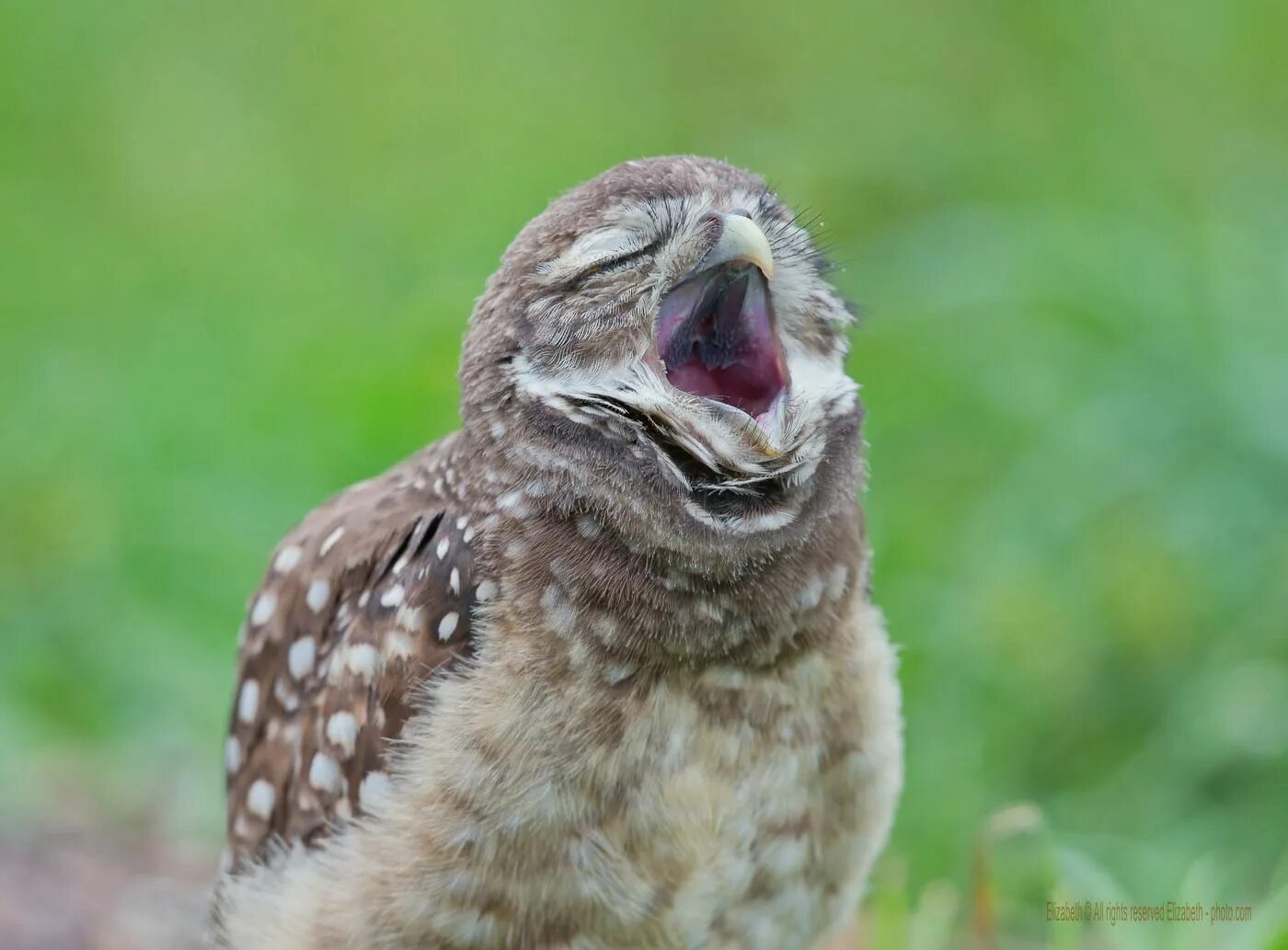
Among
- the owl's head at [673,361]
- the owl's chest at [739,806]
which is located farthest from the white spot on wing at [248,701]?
the owl's chest at [739,806]

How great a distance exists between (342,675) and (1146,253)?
3497mm

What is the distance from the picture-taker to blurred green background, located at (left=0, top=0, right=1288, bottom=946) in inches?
188

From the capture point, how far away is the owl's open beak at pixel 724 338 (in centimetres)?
304

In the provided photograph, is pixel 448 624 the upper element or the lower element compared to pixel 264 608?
lower

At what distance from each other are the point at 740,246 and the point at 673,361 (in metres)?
0.30

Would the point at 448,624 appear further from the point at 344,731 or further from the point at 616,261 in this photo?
the point at 616,261

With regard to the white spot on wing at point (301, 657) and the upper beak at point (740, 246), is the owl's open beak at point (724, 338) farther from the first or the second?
the white spot on wing at point (301, 657)

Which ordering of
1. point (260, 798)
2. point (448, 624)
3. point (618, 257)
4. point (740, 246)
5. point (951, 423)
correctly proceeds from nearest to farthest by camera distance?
point (740, 246), point (618, 257), point (448, 624), point (260, 798), point (951, 423)

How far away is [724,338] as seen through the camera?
313 centimetres

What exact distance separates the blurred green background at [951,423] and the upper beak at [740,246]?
588 mm

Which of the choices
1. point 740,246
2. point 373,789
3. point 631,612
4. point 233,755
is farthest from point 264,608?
point 740,246

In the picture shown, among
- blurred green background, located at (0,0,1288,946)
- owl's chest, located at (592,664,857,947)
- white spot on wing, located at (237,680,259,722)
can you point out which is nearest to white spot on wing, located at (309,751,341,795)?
white spot on wing, located at (237,680,259,722)

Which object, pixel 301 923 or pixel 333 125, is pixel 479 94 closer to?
pixel 333 125

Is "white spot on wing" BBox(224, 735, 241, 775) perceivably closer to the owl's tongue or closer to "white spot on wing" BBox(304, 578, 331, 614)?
"white spot on wing" BBox(304, 578, 331, 614)
